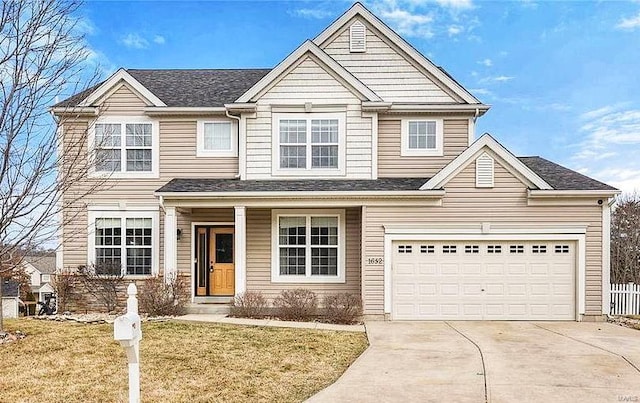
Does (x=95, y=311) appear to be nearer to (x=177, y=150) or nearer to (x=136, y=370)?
(x=177, y=150)

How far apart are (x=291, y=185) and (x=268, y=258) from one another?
232cm

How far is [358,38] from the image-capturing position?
15406 mm

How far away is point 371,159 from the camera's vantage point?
46.9ft

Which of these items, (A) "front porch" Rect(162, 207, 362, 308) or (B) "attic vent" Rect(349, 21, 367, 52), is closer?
(A) "front porch" Rect(162, 207, 362, 308)

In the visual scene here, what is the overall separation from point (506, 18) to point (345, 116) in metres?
8.03

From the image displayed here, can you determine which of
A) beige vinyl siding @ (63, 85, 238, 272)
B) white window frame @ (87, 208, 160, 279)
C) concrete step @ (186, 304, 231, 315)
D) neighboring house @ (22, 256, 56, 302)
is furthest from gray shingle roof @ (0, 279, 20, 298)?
concrete step @ (186, 304, 231, 315)

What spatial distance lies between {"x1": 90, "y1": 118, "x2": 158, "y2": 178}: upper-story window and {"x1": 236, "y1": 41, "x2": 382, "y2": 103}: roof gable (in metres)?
3.13

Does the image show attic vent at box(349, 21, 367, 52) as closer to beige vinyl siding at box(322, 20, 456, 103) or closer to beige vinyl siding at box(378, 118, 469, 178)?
beige vinyl siding at box(322, 20, 456, 103)

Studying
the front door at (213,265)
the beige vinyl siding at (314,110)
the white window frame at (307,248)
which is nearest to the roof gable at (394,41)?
→ the beige vinyl siding at (314,110)

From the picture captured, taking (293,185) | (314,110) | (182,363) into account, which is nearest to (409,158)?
(314,110)

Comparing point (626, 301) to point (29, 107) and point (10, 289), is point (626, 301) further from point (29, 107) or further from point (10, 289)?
point (10, 289)

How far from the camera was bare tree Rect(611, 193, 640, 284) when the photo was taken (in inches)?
1055

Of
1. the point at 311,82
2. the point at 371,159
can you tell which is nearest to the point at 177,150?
the point at 311,82

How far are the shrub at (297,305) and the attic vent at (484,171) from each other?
210 inches
